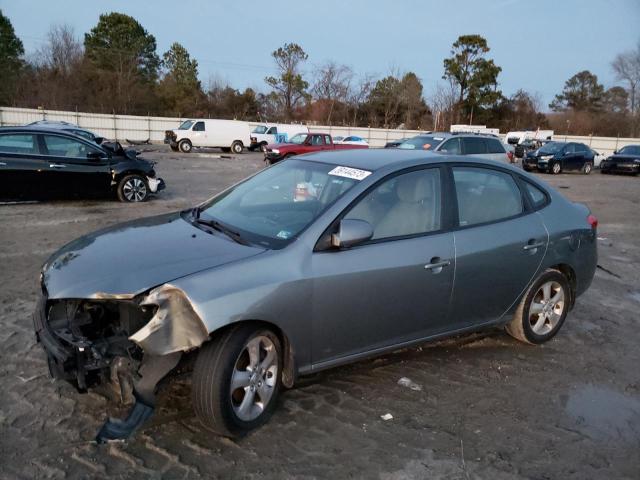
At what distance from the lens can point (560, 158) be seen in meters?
25.5

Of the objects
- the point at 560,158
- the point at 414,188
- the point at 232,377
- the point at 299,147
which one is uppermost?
the point at 414,188

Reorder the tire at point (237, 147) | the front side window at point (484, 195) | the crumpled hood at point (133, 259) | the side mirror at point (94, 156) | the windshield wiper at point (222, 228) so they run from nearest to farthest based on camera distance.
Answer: the crumpled hood at point (133, 259) < the windshield wiper at point (222, 228) < the front side window at point (484, 195) < the side mirror at point (94, 156) < the tire at point (237, 147)

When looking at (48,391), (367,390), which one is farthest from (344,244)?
(48,391)

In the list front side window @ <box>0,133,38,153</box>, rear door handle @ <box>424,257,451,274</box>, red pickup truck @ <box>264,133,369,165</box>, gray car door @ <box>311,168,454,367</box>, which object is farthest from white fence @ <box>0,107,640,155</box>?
rear door handle @ <box>424,257,451,274</box>

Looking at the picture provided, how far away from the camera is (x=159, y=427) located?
10.3 feet

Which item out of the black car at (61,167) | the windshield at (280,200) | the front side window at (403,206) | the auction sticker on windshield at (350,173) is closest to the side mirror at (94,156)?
the black car at (61,167)

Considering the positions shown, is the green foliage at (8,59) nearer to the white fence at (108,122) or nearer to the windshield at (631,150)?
the white fence at (108,122)

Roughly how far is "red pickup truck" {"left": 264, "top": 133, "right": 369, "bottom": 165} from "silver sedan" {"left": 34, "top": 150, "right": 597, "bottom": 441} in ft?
59.4

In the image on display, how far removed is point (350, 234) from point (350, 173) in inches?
27.7

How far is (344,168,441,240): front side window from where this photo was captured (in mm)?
3580

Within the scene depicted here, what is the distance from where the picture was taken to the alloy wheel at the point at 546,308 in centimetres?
461

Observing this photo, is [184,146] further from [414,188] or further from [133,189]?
[414,188]

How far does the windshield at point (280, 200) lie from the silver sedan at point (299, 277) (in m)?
0.02

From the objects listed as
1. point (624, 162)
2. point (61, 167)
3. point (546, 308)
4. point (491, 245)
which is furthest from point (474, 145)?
point (624, 162)
